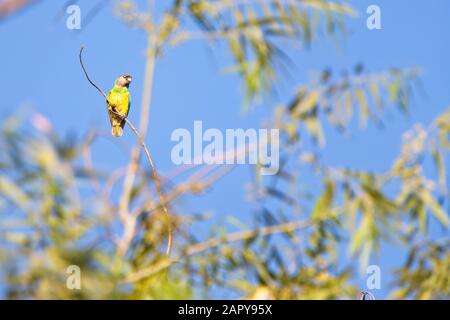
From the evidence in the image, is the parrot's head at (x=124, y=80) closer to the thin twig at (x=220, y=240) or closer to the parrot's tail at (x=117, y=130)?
the parrot's tail at (x=117, y=130)

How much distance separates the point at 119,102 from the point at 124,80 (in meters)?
0.26

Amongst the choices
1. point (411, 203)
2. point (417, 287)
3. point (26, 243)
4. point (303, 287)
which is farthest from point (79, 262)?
point (417, 287)

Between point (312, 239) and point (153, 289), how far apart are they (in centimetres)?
78

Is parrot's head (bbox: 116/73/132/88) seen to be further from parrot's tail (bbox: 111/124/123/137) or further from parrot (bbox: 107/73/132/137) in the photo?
parrot's tail (bbox: 111/124/123/137)

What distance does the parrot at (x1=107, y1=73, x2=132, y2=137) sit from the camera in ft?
18.5

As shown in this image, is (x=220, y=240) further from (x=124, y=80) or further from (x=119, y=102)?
(x=124, y=80)

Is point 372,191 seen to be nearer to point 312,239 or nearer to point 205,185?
point 312,239

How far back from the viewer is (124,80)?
5914mm

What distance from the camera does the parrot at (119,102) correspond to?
5.65m

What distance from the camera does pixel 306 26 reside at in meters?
2.91

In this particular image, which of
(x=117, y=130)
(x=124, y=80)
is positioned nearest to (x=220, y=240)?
(x=117, y=130)

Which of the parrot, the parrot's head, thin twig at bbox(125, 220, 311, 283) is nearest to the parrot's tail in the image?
the parrot

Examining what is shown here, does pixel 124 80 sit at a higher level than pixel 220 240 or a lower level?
higher
